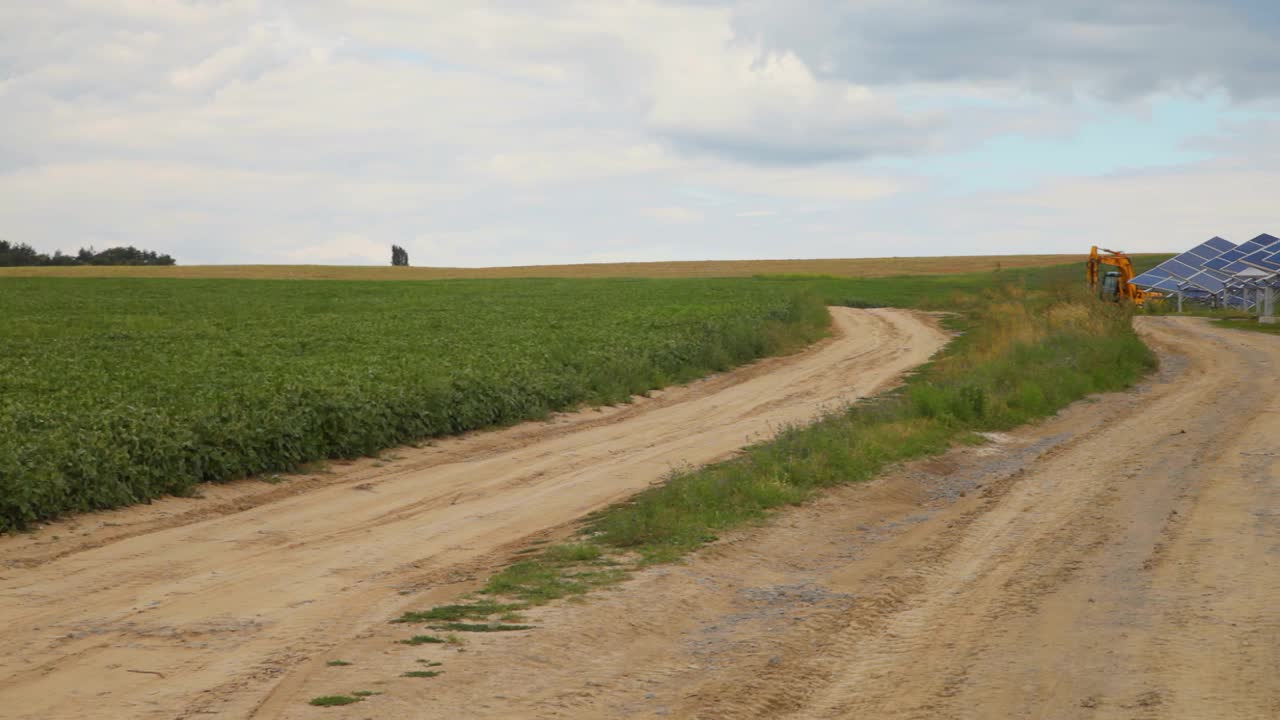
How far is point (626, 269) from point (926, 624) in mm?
107131

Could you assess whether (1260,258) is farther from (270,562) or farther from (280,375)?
(270,562)

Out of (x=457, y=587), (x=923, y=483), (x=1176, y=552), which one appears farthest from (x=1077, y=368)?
(x=457, y=587)

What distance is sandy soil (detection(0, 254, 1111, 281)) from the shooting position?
Result: 303 ft

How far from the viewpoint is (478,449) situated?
17.6m

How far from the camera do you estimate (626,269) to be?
377ft

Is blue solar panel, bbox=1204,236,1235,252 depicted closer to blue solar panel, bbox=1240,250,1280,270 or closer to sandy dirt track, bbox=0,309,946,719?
blue solar panel, bbox=1240,250,1280,270

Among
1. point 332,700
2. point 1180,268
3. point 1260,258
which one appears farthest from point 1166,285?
point 332,700

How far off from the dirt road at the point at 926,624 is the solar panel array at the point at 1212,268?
52.2 m

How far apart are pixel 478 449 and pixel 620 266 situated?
103 meters

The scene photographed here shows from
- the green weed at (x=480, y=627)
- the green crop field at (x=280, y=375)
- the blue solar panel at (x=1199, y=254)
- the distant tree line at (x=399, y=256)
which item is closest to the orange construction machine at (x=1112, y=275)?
the blue solar panel at (x=1199, y=254)

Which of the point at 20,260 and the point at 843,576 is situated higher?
the point at 20,260

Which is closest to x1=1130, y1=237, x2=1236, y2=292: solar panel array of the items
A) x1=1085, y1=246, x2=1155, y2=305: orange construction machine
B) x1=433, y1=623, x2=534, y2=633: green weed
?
x1=1085, y1=246, x2=1155, y2=305: orange construction machine

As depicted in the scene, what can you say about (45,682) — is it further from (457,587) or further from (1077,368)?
(1077,368)

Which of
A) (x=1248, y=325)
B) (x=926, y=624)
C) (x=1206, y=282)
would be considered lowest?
(x=926, y=624)
